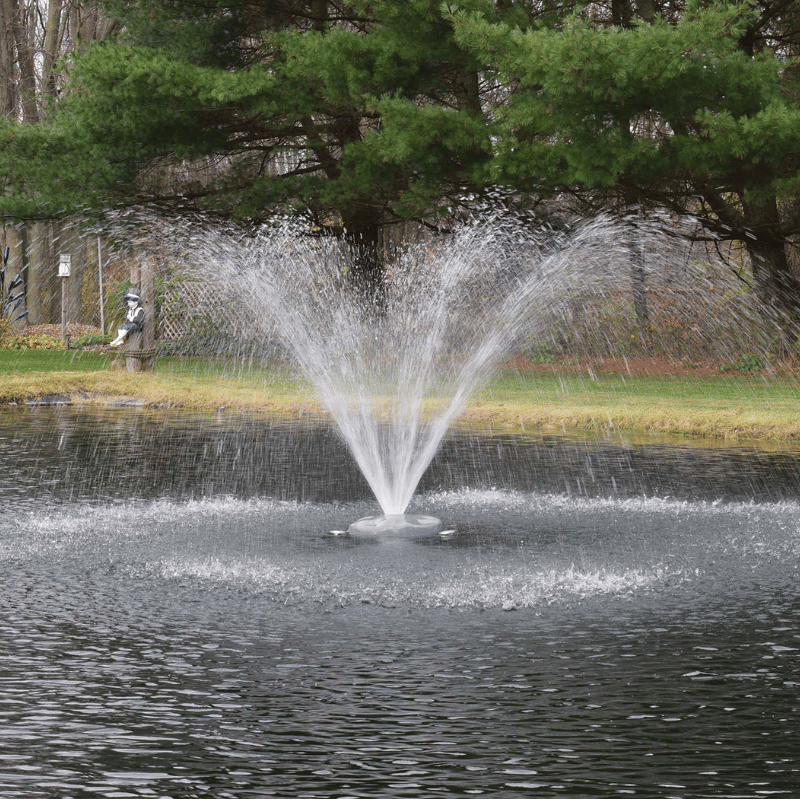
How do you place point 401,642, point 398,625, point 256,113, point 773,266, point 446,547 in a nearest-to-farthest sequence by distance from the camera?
1. point 401,642
2. point 398,625
3. point 446,547
4. point 256,113
5. point 773,266

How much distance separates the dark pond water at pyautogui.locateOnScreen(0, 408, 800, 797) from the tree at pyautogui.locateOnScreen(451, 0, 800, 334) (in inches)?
304

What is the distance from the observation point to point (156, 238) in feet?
92.5

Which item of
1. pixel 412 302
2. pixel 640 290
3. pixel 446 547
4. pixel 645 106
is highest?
pixel 645 106

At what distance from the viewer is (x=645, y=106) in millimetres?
20109

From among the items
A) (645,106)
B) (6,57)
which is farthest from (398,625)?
(6,57)

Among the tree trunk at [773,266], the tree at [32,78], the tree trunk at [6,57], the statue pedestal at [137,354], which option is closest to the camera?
the tree trunk at [773,266]

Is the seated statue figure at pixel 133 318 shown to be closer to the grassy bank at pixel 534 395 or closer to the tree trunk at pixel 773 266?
the grassy bank at pixel 534 395

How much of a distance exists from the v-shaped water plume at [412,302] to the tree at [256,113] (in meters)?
1.62

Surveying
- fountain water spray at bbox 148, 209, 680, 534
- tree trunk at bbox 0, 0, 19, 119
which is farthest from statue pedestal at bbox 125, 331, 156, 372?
tree trunk at bbox 0, 0, 19, 119

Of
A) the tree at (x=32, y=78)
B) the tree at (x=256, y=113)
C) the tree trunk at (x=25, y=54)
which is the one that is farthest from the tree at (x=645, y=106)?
the tree trunk at (x=25, y=54)

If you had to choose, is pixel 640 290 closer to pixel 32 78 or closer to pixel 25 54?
pixel 32 78

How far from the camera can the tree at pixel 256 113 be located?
842 inches

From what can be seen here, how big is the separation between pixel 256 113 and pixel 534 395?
22.6ft

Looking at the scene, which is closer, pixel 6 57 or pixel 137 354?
pixel 137 354
